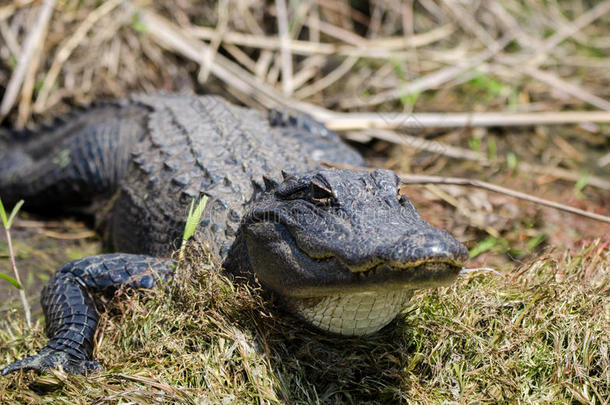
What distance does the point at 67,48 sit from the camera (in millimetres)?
5453

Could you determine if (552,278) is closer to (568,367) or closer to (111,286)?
(568,367)

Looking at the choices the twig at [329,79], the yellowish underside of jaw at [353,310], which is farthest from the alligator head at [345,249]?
the twig at [329,79]

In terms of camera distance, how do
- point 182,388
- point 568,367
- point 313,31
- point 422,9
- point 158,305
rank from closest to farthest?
point 182,388 < point 568,367 < point 158,305 < point 313,31 < point 422,9

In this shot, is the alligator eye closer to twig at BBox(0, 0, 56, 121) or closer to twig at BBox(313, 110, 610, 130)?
twig at BBox(313, 110, 610, 130)

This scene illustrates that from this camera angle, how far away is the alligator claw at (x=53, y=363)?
256 cm

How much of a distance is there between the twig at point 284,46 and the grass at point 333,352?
3.21 m

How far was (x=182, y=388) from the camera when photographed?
7.76ft

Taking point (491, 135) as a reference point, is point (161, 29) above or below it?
above

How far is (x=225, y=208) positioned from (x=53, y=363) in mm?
1071

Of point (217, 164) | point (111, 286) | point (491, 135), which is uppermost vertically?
point (217, 164)

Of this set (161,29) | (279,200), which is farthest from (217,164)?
(161,29)

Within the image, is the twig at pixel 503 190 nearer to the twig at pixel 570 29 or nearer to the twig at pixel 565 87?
the twig at pixel 565 87

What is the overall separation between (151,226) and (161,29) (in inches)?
117

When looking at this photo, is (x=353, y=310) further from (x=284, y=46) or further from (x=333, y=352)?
(x=284, y=46)
